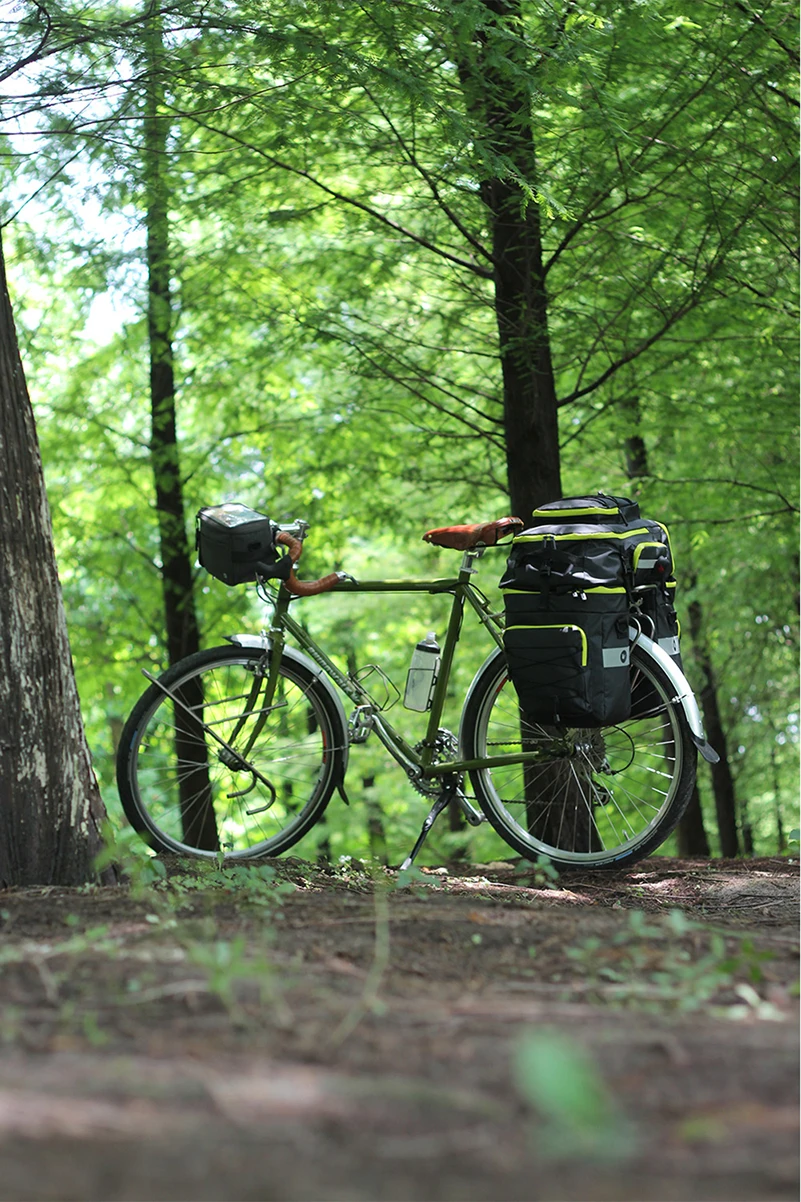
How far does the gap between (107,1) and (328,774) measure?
348 cm

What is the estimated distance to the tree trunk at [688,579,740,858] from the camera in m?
10.6

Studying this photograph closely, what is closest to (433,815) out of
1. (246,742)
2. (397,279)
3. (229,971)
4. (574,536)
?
(246,742)

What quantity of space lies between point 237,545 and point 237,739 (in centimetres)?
84

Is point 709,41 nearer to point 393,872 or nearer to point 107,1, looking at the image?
point 107,1

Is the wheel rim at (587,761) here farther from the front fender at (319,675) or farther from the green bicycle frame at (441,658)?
the front fender at (319,675)

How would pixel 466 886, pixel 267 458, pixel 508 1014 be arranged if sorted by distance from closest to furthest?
pixel 508 1014 → pixel 466 886 → pixel 267 458

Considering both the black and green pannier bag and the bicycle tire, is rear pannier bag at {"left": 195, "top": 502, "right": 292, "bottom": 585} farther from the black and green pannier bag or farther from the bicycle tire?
the black and green pannier bag

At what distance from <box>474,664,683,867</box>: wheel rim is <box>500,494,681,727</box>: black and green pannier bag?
0.28m

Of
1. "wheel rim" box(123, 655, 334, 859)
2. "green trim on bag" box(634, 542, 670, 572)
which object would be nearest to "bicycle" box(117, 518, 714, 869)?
"wheel rim" box(123, 655, 334, 859)

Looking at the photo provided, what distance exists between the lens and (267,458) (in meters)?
8.88

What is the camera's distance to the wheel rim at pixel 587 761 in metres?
4.31

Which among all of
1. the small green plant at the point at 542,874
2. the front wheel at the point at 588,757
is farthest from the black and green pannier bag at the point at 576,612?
the small green plant at the point at 542,874

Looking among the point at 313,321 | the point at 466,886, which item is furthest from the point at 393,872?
the point at 313,321

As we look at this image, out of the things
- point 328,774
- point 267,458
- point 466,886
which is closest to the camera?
point 466,886
